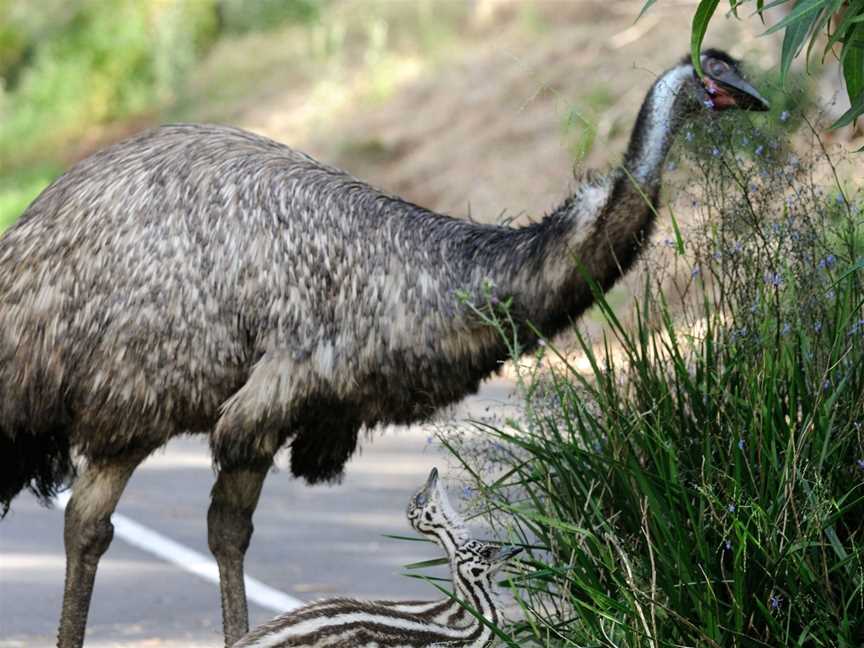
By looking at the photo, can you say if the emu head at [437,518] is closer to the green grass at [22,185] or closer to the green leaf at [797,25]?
the green leaf at [797,25]

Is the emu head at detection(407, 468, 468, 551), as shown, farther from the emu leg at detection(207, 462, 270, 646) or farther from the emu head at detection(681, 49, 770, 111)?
the emu head at detection(681, 49, 770, 111)

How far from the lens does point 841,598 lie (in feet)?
16.9

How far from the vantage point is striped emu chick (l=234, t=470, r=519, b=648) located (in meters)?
5.30

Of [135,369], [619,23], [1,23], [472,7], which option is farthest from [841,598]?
[1,23]

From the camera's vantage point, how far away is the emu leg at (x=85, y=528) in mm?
6539

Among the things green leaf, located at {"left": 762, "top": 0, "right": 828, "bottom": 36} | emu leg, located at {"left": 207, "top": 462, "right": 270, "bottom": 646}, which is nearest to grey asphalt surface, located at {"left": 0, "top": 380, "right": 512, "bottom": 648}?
emu leg, located at {"left": 207, "top": 462, "right": 270, "bottom": 646}

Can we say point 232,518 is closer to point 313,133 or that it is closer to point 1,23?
point 313,133

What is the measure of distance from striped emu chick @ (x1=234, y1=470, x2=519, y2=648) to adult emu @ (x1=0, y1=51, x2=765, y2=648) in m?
1.03

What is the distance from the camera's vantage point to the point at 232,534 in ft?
22.5

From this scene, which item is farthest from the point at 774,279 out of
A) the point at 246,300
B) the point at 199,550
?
the point at 199,550

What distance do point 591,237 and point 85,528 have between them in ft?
6.09

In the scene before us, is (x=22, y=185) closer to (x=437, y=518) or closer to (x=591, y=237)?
(x=591, y=237)

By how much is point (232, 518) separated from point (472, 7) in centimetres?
1977

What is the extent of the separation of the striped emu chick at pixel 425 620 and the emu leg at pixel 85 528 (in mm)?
1313
